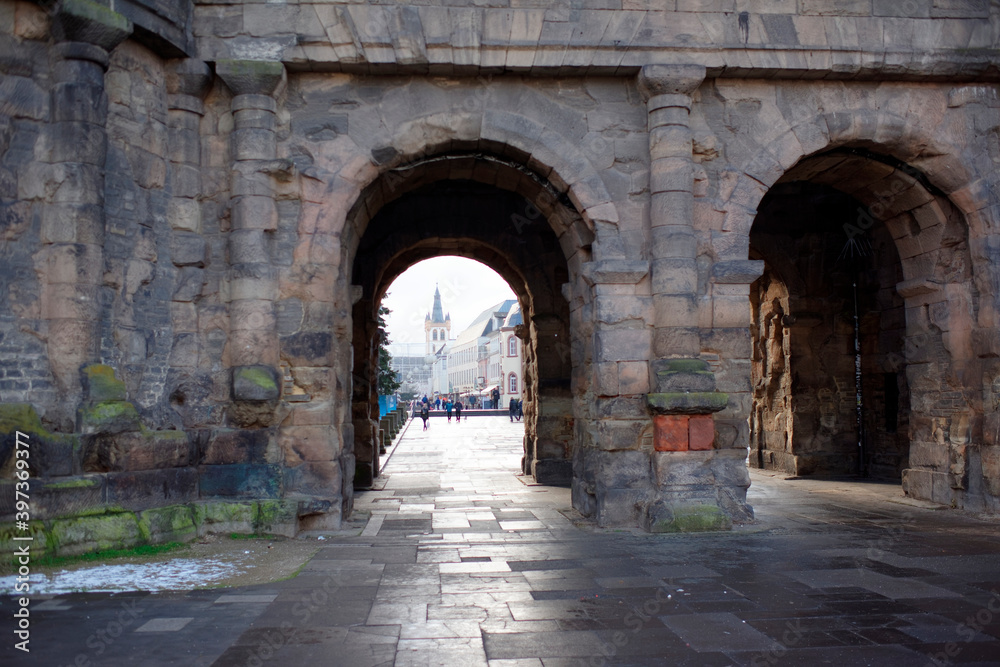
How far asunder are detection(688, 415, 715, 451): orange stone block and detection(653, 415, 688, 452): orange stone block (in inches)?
2.5

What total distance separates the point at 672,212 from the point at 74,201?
16.6ft

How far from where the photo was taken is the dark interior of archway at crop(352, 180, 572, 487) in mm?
12281

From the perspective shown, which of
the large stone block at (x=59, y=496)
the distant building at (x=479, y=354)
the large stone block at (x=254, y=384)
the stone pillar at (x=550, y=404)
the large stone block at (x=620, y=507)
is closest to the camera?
the large stone block at (x=59, y=496)

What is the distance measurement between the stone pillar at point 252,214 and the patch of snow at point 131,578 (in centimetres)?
180

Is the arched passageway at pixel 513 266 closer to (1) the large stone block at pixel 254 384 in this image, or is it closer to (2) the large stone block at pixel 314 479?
(2) the large stone block at pixel 314 479

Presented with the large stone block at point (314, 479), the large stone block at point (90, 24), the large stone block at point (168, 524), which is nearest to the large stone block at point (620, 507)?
the large stone block at point (314, 479)

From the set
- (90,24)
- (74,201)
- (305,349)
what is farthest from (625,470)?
(90,24)

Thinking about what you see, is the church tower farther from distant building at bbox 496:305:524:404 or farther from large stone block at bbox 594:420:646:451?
large stone block at bbox 594:420:646:451

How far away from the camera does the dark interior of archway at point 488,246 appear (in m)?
12.3

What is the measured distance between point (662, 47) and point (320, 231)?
12.0ft

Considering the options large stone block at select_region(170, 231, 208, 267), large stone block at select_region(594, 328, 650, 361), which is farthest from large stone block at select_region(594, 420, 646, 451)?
large stone block at select_region(170, 231, 208, 267)

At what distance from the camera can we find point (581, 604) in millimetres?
4719

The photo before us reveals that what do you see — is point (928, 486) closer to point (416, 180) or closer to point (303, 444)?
point (416, 180)

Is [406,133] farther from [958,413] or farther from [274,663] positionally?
[958,413]
